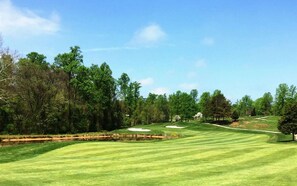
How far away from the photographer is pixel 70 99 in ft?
261

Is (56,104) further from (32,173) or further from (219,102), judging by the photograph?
(32,173)

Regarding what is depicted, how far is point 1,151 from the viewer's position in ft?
93.0

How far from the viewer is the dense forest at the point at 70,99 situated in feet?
206

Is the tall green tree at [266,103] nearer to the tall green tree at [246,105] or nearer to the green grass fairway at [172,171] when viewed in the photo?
the tall green tree at [246,105]

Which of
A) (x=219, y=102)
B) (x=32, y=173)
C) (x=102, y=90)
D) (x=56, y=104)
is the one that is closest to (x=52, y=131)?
(x=56, y=104)

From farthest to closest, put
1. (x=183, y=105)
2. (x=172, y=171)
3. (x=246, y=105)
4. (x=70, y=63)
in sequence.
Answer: (x=246, y=105), (x=183, y=105), (x=70, y=63), (x=172, y=171)

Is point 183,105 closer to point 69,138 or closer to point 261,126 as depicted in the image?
point 261,126

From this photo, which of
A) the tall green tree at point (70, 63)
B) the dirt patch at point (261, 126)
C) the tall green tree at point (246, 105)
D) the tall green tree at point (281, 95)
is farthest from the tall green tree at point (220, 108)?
the tall green tree at point (246, 105)

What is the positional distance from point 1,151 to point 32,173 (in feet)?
52.0

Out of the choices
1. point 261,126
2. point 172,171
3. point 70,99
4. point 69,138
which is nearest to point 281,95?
point 261,126

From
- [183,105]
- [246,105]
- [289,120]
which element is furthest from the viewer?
[246,105]

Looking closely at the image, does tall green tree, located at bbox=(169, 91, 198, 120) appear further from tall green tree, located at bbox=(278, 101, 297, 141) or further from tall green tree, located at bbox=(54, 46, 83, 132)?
tall green tree, located at bbox=(278, 101, 297, 141)

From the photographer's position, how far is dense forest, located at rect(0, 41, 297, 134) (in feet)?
206

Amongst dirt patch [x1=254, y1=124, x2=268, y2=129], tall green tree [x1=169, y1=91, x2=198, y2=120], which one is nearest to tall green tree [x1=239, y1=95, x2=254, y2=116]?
tall green tree [x1=169, y1=91, x2=198, y2=120]
